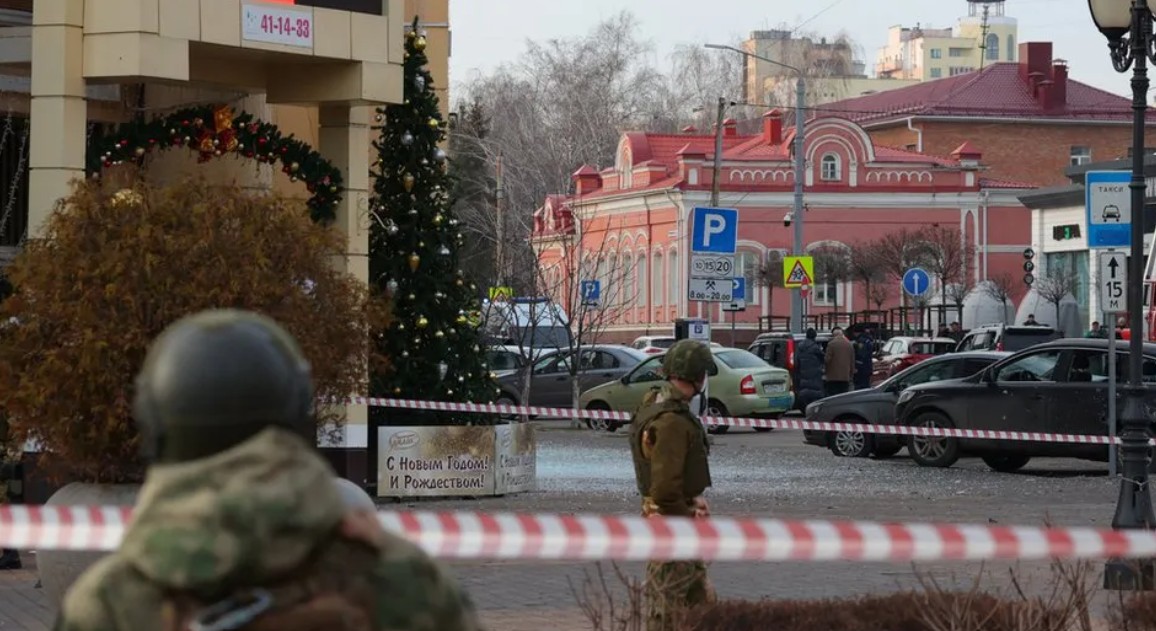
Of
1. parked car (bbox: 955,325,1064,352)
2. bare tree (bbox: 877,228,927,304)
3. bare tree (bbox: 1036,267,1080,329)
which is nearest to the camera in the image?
parked car (bbox: 955,325,1064,352)

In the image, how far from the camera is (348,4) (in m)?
17.6

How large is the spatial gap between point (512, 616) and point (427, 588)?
28.4ft

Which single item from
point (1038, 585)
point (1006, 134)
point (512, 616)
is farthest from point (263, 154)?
point (1006, 134)

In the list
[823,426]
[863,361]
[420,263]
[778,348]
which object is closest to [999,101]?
[778,348]

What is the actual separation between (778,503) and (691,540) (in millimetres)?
14756

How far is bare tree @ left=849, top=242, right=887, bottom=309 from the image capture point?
210ft

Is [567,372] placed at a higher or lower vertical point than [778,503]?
higher

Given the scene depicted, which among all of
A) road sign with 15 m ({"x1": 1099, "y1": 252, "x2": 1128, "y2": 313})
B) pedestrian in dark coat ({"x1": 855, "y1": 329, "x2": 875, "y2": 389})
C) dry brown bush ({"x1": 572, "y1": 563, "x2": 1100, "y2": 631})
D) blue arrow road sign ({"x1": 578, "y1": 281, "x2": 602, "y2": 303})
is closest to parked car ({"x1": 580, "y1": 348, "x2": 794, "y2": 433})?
blue arrow road sign ({"x1": 578, "y1": 281, "x2": 602, "y2": 303})

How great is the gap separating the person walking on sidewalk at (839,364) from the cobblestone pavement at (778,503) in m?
1.72

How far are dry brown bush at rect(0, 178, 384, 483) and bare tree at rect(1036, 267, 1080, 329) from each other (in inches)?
1661

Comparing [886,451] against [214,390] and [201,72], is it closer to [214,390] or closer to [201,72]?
[201,72]

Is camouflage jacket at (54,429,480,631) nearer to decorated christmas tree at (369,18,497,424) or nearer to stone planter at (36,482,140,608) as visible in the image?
stone planter at (36,482,140,608)

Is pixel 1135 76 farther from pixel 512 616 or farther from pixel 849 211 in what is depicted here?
pixel 849 211

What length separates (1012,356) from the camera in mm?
24062
